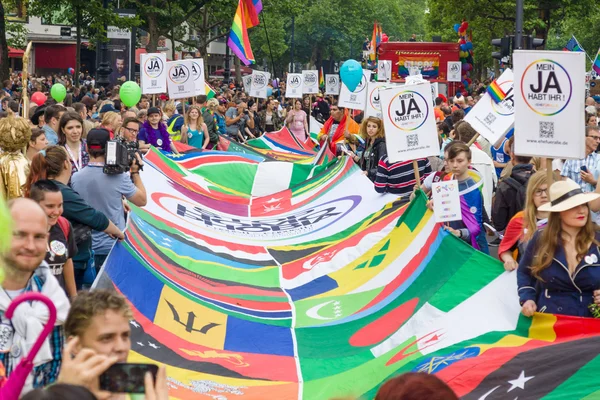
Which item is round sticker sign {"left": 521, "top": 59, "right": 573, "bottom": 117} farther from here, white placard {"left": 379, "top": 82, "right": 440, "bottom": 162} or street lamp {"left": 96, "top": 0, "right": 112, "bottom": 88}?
street lamp {"left": 96, "top": 0, "right": 112, "bottom": 88}

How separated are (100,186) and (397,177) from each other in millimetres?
4119

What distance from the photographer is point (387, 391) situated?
2.87 meters

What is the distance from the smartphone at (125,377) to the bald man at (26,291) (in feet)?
2.68

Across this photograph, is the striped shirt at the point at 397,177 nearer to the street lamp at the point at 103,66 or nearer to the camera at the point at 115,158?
the camera at the point at 115,158

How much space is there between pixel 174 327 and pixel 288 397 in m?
1.58

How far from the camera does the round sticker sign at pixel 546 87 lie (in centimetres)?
717

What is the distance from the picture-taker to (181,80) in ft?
63.4

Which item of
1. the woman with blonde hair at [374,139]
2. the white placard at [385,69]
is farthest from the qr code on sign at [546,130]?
the white placard at [385,69]

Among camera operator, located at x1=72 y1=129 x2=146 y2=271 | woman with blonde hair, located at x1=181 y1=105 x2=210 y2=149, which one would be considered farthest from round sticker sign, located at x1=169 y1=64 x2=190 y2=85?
camera operator, located at x1=72 y1=129 x2=146 y2=271

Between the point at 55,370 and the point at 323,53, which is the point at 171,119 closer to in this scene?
the point at 55,370

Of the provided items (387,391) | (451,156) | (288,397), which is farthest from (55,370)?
(451,156)

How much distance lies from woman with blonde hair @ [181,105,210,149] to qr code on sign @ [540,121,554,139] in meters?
11.5

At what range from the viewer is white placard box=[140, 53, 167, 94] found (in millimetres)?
19453

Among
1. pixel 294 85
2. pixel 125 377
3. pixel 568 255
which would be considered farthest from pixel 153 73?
pixel 125 377
